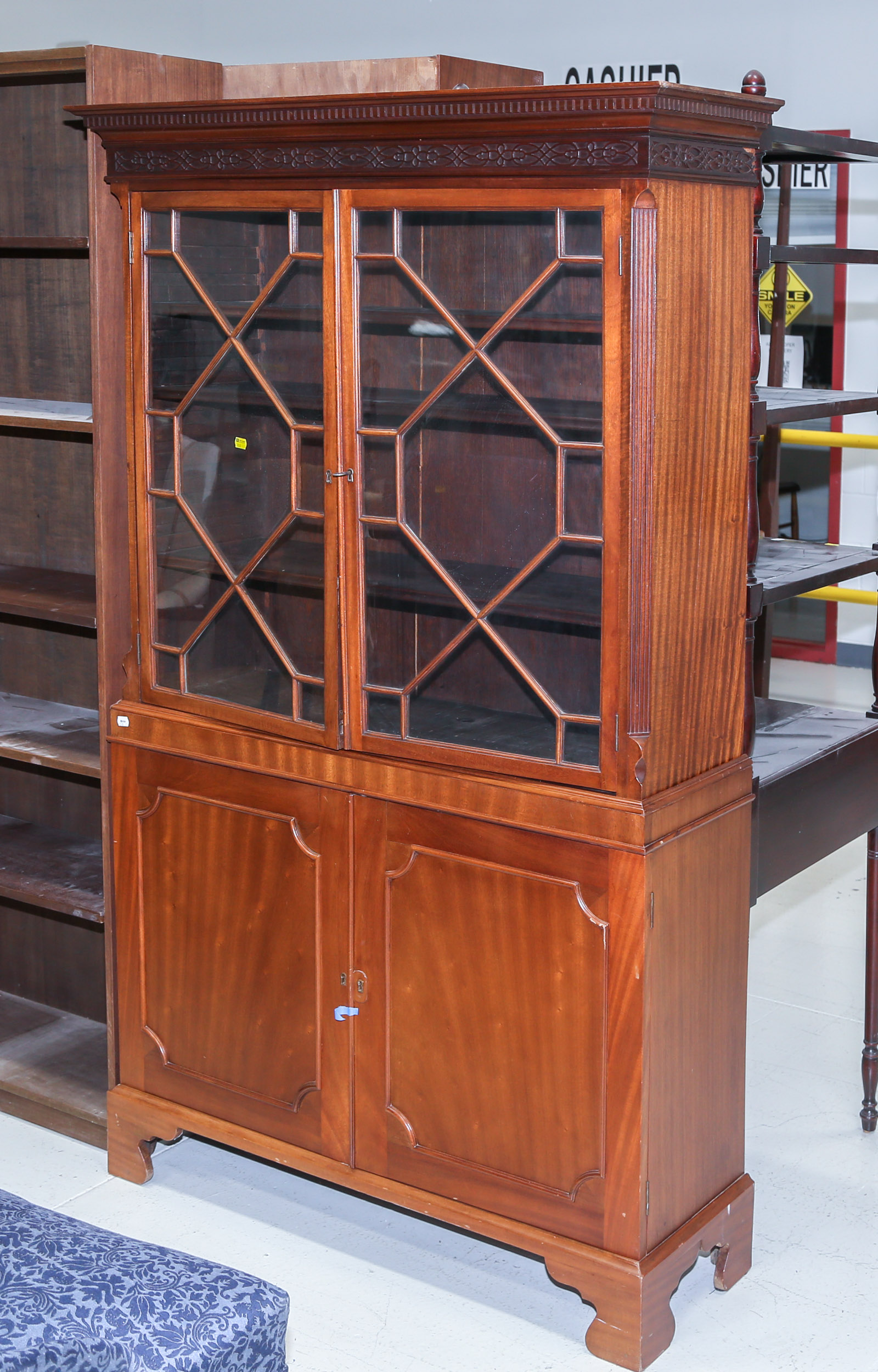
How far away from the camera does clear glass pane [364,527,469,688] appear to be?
2.42m

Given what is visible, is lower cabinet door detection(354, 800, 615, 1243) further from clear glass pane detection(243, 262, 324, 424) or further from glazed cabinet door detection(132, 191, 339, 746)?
clear glass pane detection(243, 262, 324, 424)

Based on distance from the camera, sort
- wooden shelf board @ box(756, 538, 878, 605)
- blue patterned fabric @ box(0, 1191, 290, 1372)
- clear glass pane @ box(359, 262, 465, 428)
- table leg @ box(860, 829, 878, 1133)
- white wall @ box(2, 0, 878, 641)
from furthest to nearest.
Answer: white wall @ box(2, 0, 878, 641), table leg @ box(860, 829, 878, 1133), wooden shelf board @ box(756, 538, 878, 605), clear glass pane @ box(359, 262, 465, 428), blue patterned fabric @ box(0, 1191, 290, 1372)

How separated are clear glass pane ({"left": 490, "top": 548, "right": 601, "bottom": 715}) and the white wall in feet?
13.8

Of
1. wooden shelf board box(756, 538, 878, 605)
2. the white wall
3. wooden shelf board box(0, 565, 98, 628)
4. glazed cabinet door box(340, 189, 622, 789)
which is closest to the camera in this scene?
glazed cabinet door box(340, 189, 622, 789)

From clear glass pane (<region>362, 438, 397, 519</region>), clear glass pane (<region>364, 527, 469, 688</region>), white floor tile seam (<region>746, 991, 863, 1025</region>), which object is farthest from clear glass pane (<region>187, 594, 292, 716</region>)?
white floor tile seam (<region>746, 991, 863, 1025</region>)

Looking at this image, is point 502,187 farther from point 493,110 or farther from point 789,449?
point 789,449

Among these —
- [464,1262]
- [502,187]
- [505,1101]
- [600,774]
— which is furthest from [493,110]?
[464,1262]

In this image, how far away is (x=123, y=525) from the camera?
284 cm

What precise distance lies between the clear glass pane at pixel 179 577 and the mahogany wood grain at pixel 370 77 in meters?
0.73

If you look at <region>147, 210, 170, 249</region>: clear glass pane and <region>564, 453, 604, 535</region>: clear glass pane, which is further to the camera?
<region>147, 210, 170, 249</region>: clear glass pane

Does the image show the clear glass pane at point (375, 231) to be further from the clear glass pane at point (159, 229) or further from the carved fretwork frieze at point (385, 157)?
the clear glass pane at point (159, 229)

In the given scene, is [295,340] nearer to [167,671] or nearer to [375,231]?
[375,231]

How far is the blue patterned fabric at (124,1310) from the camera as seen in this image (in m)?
1.37

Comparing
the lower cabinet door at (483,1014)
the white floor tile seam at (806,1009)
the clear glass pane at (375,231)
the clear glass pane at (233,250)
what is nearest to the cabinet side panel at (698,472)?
the lower cabinet door at (483,1014)
